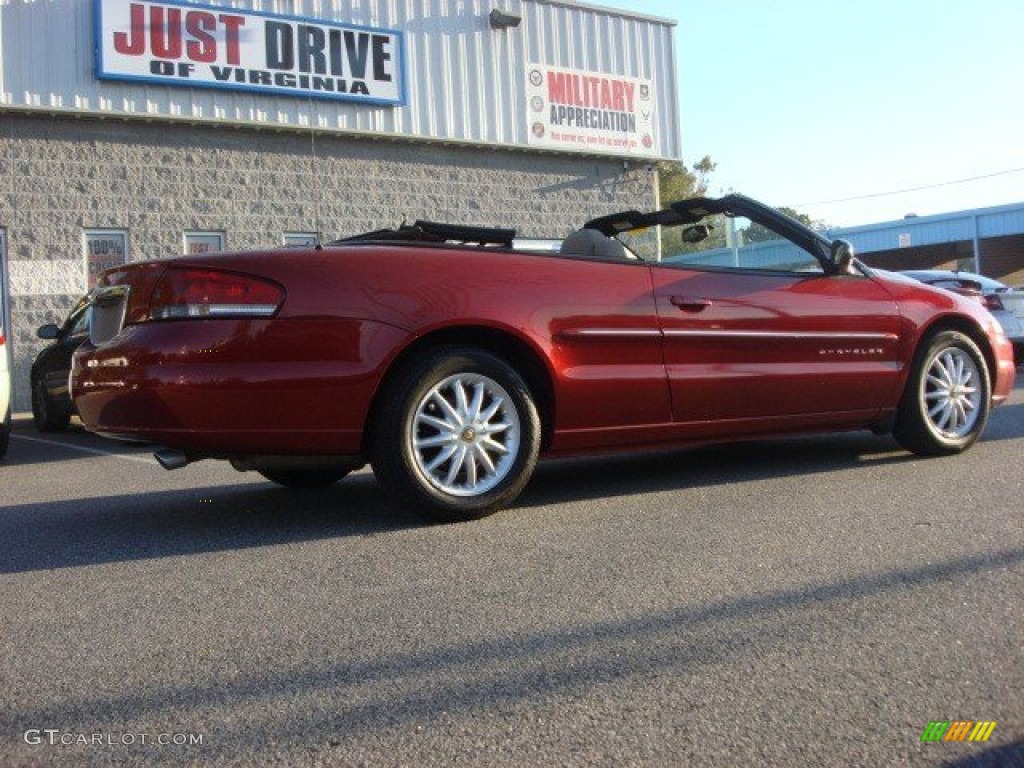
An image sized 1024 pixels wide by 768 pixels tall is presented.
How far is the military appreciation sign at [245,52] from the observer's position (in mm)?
13805

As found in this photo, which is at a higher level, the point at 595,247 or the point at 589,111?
the point at 589,111

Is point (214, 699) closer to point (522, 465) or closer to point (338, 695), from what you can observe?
point (338, 695)

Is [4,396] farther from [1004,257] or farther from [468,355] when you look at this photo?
[1004,257]

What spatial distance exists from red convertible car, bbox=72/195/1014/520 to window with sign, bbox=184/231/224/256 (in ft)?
33.4

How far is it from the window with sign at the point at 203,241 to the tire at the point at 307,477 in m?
9.98

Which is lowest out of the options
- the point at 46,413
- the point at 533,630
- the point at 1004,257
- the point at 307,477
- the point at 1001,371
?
the point at 533,630

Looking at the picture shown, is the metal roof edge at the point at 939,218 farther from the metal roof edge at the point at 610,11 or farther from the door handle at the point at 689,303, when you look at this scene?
the door handle at the point at 689,303

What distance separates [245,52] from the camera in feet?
48.1

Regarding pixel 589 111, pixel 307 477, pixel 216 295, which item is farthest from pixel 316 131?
pixel 216 295

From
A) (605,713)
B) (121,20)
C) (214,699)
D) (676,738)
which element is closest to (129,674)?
(214,699)

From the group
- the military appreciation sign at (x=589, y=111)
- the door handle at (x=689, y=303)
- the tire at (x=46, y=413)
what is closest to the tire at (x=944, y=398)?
the door handle at (x=689, y=303)

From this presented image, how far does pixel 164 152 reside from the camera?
14.6 m

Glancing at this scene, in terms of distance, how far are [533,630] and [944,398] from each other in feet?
12.9

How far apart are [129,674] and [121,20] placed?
511 inches
